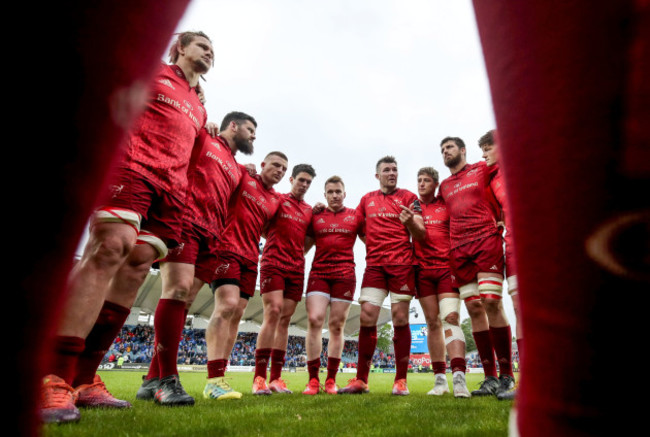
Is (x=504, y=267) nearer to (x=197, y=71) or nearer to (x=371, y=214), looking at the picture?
(x=371, y=214)

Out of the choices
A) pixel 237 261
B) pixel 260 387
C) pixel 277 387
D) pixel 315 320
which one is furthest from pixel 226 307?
pixel 277 387

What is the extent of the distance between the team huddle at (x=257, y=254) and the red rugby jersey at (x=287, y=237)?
2 centimetres

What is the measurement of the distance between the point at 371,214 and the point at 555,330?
5.88 meters

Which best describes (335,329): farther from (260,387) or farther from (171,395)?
(171,395)

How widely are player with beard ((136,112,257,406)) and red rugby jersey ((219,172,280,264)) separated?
22.4 inches

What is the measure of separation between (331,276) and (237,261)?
1.62 metres

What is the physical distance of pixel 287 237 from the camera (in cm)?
612

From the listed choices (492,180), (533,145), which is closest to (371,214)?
(492,180)

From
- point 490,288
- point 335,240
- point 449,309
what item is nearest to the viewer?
point 490,288

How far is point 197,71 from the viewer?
3.57 m

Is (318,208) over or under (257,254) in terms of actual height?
over

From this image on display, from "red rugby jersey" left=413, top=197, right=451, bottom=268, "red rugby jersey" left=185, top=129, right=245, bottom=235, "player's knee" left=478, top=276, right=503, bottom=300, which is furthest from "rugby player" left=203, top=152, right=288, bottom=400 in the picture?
"player's knee" left=478, top=276, right=503, bottom=300

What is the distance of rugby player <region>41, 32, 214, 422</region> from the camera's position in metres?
2.08

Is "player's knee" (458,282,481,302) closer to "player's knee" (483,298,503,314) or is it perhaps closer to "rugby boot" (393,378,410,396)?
"player's knee" (483,298,503,314)
